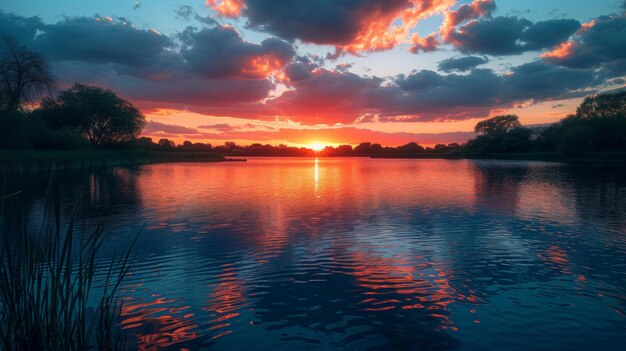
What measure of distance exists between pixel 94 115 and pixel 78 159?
28355mm

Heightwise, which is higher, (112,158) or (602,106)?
(602,106)

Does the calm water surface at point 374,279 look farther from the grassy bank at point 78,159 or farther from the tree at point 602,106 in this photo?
the tree at point 602,106

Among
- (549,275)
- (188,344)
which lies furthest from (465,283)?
(188,344)

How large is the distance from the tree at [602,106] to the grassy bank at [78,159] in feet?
398

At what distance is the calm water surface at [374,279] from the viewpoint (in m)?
7.47

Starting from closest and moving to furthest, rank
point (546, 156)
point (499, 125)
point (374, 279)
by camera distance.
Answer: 1. point (374, 279)
2. point (546, 156)
3. point (499, 125)

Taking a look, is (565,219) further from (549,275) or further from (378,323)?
(378,323)

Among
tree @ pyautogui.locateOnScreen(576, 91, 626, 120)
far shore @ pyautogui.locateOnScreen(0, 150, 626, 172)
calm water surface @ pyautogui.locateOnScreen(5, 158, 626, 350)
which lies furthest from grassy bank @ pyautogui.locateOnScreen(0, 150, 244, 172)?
tree @ pyautogui.locateOnScreen(576, 91, 626, 120)

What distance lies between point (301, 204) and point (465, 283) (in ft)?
52.4

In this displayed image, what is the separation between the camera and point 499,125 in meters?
155

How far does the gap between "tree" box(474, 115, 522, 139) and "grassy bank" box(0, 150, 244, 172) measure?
110160 mm

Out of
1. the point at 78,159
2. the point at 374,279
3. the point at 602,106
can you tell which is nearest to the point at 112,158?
the point at 78,159

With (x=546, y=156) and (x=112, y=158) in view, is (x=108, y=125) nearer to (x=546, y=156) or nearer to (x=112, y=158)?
(x=112, y=158)

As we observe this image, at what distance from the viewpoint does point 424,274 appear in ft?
35.8
